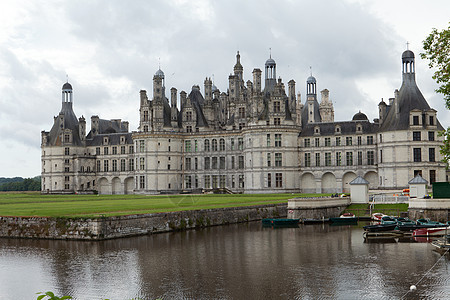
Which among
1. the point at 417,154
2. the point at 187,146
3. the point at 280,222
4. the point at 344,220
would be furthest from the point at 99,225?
the point at 187,146

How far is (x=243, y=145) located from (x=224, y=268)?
5726cm

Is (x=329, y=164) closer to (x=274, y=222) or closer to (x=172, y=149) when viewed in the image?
(x=172, y=149)

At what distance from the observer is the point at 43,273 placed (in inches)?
1016

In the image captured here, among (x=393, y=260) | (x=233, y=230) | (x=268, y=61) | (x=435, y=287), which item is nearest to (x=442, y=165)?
(x=268, y=61)

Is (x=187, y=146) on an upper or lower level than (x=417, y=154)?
upper

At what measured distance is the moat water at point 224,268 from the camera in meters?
21.9

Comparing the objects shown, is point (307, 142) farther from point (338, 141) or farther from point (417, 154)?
point (417, 154)

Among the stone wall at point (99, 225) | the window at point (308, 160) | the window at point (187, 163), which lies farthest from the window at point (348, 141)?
the stone wall at point (99, 225)

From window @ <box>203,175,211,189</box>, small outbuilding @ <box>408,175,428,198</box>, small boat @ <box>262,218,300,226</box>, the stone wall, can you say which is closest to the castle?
window @ <box>203,175,211,189</box>

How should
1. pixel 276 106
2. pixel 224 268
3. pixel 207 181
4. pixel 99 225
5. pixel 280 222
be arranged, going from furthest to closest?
pixel 207 181
pixel 276 106
pixel 280 222
pixel 99 225
pixel 224 268

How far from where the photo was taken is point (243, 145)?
8338cm

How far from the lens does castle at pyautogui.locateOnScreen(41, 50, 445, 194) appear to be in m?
71.4

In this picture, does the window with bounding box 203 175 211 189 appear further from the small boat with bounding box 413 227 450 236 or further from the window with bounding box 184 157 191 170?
the small boat with bounding box 413 227 450 236

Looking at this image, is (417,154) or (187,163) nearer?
(417,154)
